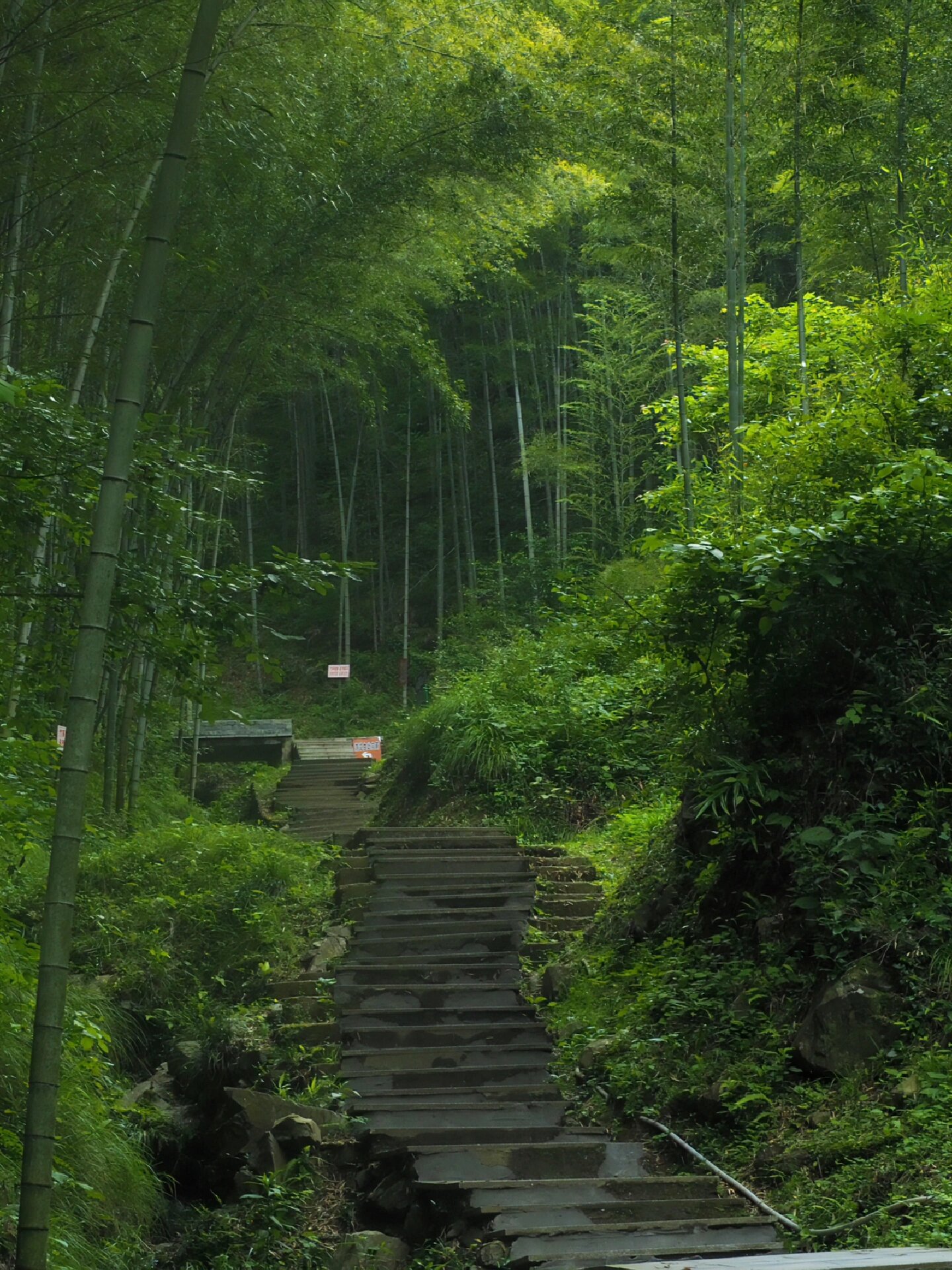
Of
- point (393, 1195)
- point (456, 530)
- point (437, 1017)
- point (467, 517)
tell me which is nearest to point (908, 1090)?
point (393, 1195)

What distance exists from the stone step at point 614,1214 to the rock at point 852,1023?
59 centimetres

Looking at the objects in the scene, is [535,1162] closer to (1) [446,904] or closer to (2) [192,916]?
(1) [446,904]

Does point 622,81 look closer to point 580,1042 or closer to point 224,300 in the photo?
point 224,300

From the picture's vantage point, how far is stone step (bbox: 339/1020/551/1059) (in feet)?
20.5

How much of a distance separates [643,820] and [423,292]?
6792 millimetres

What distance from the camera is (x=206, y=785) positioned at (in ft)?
57.1

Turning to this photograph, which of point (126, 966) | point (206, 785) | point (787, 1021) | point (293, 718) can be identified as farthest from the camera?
point (293, 718)

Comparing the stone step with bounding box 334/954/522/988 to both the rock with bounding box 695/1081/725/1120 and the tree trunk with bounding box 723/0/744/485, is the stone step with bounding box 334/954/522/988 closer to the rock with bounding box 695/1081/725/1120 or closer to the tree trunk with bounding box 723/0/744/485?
the rock with bounding box 695/1081/725/1120

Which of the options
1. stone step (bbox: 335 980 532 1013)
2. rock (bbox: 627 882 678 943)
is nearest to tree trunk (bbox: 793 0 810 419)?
rock (bbox: 627 882 678 943)

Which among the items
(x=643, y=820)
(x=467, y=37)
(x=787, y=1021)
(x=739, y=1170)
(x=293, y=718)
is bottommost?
(x=739, y=1170)

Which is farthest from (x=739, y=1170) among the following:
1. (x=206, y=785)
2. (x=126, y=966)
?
(x=206, y=785)

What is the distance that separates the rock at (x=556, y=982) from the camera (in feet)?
21.6

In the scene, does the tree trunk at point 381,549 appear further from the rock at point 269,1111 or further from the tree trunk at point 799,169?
the rock at point 269,1111

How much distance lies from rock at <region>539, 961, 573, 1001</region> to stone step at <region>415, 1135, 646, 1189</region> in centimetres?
173
